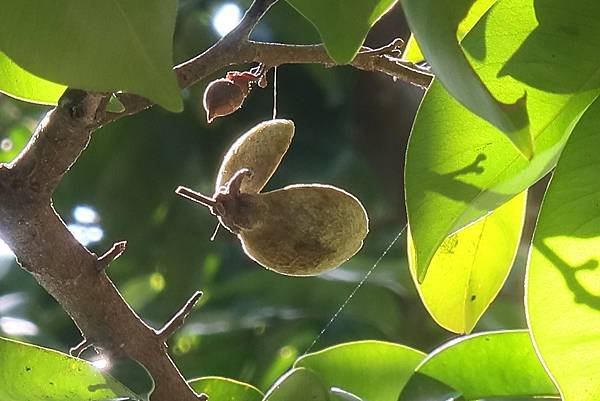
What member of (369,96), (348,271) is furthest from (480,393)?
(369,96)

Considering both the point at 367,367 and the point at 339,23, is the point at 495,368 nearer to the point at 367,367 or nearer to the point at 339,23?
the point at 367,367

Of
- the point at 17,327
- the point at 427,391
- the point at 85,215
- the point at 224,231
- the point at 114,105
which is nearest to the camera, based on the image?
the point at 114,105

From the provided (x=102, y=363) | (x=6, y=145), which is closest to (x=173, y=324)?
(x=102, y=363)

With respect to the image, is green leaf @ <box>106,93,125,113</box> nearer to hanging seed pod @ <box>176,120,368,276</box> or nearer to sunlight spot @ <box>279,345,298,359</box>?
hanging seed pod @ <box>176,120,368,276</box>

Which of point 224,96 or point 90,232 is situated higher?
point 224,96

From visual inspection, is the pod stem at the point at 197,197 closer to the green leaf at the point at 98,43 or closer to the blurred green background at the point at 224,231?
the green leaf at the point at 98,43

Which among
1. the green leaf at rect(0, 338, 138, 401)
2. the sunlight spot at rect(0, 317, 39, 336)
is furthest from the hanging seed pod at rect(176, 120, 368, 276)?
the sunlight spot at rect(0, 317, 39, 336)
